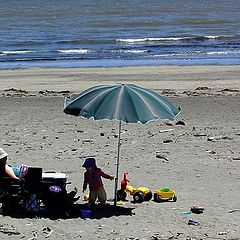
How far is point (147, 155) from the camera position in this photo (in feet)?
42.1

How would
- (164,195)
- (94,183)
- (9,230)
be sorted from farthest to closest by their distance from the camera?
(164,195), (94,183), (9,230)

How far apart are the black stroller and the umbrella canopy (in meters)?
0.96

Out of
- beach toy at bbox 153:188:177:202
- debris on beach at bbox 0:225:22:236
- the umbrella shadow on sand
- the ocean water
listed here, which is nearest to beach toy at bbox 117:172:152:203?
beach toy at bbox 153:188:177:202

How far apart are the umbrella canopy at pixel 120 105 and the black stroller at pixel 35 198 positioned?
959 millimetres

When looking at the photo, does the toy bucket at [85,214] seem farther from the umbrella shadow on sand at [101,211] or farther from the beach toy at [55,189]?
the beach toy at [55,189]

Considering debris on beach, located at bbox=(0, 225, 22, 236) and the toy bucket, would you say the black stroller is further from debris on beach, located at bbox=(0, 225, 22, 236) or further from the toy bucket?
debris on beach, located at bbox=(0, 225, 22, 236)

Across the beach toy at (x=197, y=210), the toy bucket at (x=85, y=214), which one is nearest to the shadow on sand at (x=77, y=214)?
the toy bucket at (x=85, y=214)

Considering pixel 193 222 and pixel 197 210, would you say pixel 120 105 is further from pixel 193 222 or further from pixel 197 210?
pixel 193 222

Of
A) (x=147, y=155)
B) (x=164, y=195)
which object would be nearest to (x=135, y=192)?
(x=164, y=195)

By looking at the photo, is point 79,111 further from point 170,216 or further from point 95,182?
point 170,216

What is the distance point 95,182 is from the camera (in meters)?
10.0

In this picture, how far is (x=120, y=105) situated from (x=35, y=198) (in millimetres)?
1513

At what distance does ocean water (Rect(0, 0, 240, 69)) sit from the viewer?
32.7m

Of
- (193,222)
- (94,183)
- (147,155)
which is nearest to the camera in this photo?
(193,222)
